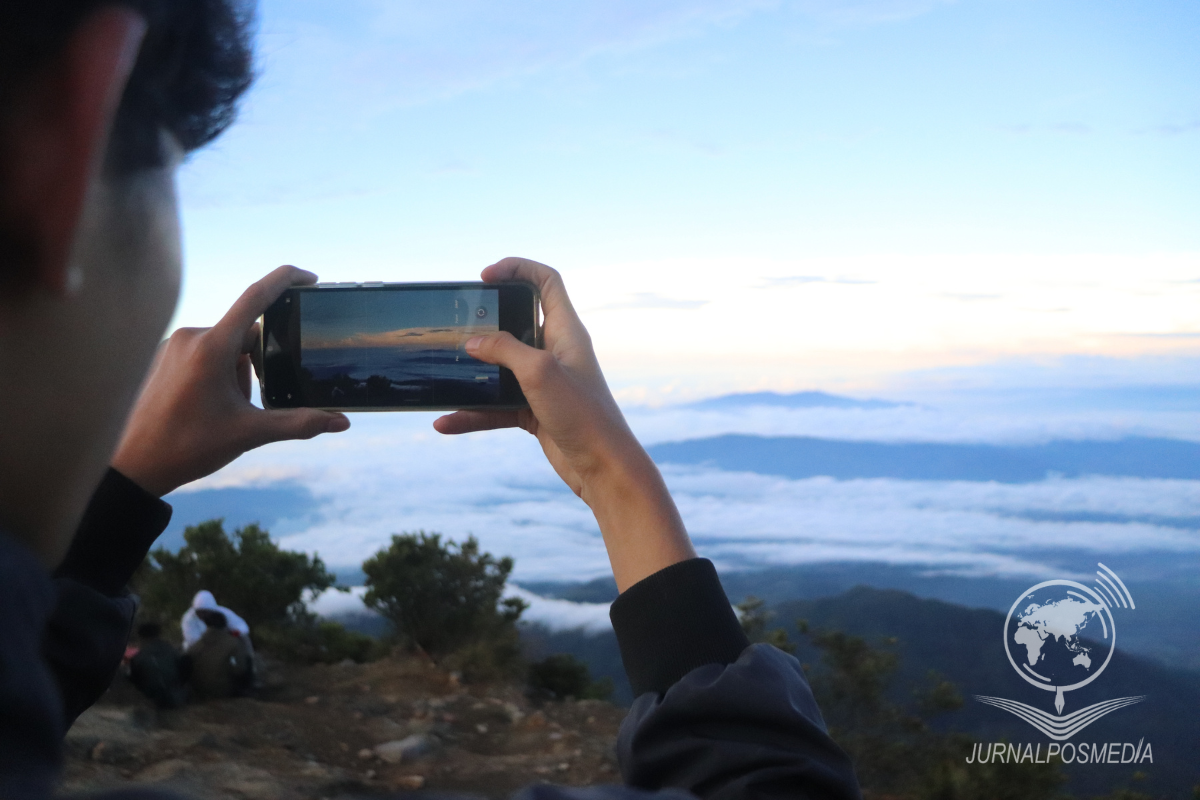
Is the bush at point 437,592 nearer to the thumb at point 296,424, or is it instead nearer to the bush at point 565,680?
the bush at point 565,680

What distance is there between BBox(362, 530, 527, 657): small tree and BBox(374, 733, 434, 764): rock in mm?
805

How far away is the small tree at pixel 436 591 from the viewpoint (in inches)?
149

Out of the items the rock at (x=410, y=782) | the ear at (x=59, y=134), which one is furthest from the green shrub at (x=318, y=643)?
the ear at (x=59, y=134)

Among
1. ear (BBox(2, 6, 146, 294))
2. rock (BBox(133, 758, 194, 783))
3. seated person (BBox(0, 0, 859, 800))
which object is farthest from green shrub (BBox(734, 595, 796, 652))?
ear (BBox(2, 6, 146, 294))

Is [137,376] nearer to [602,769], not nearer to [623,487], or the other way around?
[623,487]

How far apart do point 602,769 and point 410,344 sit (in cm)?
190

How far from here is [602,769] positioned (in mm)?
2775

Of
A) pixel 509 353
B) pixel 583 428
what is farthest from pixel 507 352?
pixel 583 428

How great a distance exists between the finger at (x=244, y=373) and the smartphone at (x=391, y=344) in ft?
0.08

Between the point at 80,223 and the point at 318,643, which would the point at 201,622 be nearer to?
the point at 318,643

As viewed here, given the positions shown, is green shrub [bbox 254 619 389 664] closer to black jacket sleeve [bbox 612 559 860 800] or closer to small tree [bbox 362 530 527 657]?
small tree [bbox 362 530 527 657]

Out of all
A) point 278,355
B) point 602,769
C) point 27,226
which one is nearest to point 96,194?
point 27,226

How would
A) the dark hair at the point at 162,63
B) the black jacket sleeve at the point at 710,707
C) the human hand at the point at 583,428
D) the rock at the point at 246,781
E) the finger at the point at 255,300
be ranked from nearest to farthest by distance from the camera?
the dark hair at the point at 162,63 < the black jacket sleeve at the point at 710,707 < the human hand at the point at 583,428 < the finger at the point at 255,300 < the rock at the point at 246,781

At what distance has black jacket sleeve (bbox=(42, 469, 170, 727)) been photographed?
2.86ft
